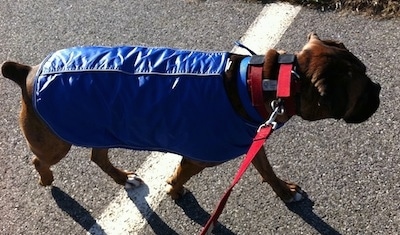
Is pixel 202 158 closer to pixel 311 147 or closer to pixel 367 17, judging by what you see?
pixel 311 147

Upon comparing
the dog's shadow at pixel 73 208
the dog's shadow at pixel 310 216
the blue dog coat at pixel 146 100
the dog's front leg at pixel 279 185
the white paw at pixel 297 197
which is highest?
the blue dog coat at pixel 146 100

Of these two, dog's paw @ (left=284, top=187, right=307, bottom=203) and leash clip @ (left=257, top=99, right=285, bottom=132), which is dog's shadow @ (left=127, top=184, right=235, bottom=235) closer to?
dog's paw @ (left=284, top=187, right=307, bottom=203)

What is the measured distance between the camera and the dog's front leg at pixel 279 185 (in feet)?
12.5

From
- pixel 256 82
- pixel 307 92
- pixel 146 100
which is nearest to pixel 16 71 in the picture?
pixel 146 100

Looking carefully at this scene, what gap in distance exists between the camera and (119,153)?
14.3ft

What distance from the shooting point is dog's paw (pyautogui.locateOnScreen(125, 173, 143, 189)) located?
13.5 ft

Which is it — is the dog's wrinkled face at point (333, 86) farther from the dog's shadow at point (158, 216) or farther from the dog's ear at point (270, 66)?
the dog's shadow at point (158, 216)

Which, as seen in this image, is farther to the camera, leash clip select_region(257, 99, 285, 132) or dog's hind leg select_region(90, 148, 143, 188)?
dog's hind leg select_region(90, 148, 143, 188)

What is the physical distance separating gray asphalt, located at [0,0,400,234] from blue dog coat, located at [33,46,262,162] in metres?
0.60

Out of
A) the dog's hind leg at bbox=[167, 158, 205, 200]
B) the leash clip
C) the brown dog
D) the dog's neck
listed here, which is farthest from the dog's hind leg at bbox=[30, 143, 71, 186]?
the leash clip

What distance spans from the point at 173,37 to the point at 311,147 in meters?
1.68

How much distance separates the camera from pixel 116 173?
412 centimetres

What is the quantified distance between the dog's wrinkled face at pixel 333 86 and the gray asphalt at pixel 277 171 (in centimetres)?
76

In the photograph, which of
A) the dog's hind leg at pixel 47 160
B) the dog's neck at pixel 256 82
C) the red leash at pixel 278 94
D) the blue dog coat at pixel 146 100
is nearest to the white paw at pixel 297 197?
the blue dog coat at pixel 146 100
